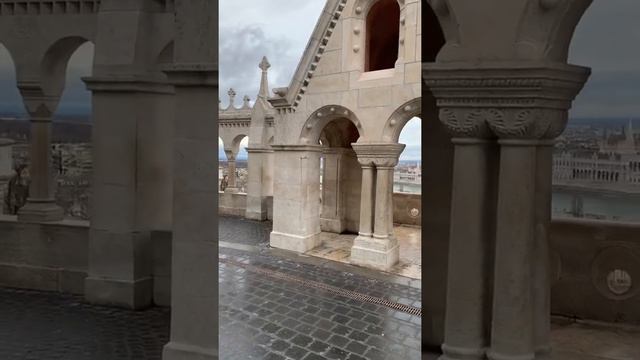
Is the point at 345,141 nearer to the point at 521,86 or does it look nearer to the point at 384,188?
the point at 384,188

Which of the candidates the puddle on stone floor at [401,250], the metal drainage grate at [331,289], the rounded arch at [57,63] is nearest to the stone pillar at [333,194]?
the puddle on stone floor at [401,250]

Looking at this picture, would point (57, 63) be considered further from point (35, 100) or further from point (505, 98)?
point (505, 98)

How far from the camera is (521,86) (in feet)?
6.20

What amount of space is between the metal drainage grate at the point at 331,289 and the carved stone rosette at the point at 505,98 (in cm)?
372

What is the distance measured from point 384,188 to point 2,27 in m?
6.03

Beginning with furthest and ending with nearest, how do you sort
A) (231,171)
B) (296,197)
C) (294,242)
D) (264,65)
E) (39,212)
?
(231,171) < (264,65) < (296,197) < (294,242) < (39,212)

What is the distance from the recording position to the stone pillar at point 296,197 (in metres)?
9.45

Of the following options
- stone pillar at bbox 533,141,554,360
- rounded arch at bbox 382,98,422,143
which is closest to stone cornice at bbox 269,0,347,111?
rounded arch at bbox 382,98,422,143

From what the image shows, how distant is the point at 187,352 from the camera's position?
3.24 meters

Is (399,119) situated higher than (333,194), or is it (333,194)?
(399,119)

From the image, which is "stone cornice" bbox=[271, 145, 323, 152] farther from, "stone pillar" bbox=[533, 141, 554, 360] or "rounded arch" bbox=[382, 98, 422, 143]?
"stone pillar" bbox=[533, 141, 554, 360]

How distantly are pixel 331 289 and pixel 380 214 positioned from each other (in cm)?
261

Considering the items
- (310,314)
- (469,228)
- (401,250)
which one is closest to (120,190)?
(310,314)

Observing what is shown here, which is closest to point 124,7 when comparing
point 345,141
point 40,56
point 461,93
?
point 40,56
